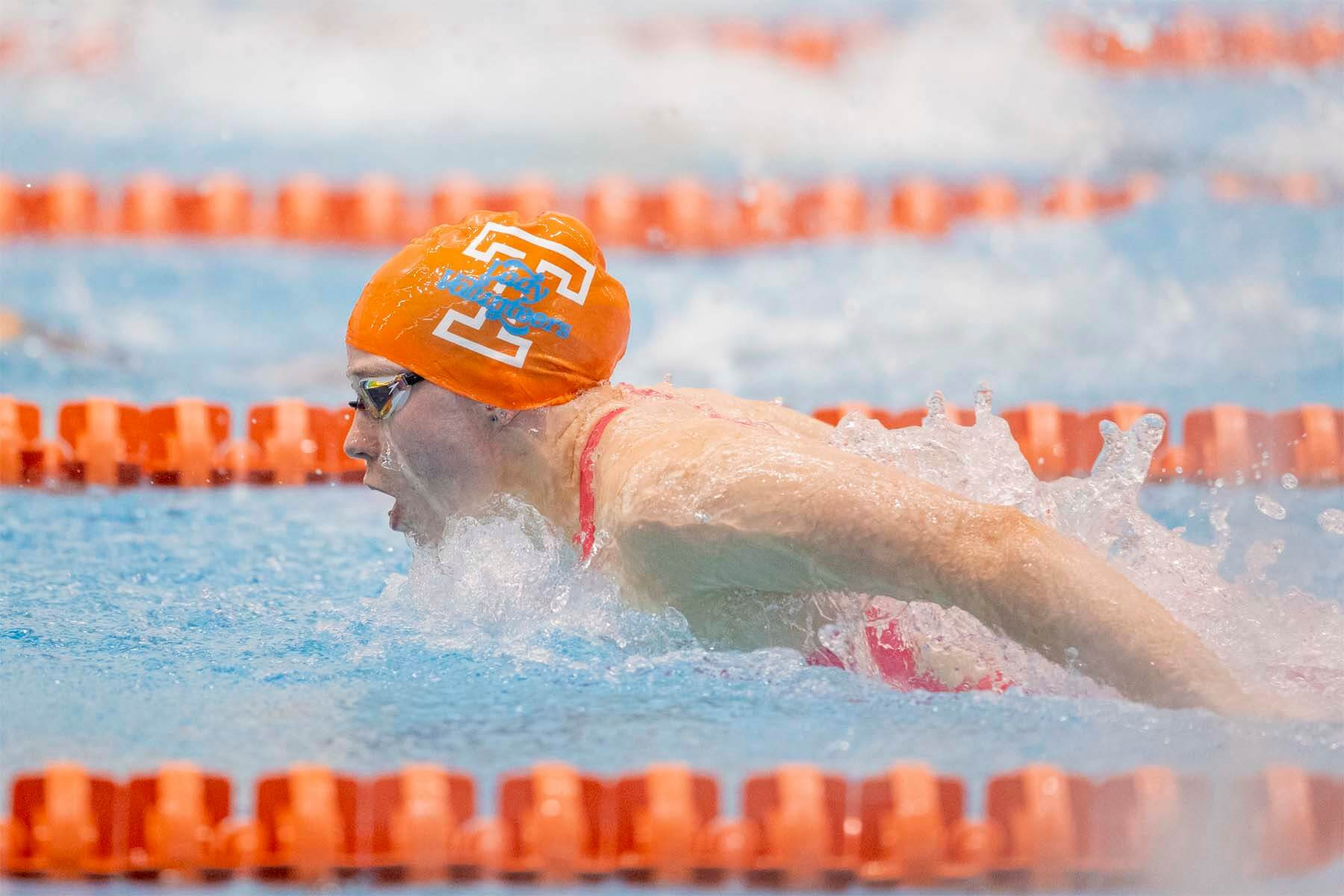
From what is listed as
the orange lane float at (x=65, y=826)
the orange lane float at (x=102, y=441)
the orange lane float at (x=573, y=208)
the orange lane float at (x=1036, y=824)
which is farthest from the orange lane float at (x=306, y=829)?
the orange lane float at (x=573, y=208)

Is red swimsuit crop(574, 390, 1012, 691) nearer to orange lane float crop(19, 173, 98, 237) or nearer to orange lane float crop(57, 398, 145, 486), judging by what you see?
orange lane float crop(57, 398, 145, 486)

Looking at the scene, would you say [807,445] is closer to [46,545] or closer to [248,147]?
[46,545]

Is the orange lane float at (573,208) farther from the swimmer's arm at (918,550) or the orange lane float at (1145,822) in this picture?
the orange lane float at (1145,822)

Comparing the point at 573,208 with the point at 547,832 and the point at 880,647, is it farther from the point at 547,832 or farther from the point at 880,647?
the point at 547,832

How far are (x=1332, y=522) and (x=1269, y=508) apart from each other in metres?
0.21

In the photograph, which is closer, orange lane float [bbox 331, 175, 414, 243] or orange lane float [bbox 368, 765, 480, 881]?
orange lane float [bbox 368, 765, 480, 881]

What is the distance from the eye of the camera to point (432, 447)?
90.6 inches

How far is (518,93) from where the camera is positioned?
8164 mm

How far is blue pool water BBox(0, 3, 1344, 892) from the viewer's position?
2.22 m

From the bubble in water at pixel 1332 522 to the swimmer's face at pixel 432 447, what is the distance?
1798 mm

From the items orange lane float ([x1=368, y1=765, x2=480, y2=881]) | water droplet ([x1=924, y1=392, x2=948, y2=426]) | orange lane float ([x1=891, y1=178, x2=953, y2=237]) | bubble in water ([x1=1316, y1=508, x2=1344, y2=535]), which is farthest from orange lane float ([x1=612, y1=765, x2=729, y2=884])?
orange lane float ([x1=891, y1=178, x2=953, y2=237])

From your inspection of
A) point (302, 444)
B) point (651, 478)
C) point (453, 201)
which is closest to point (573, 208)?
point (453, 201)

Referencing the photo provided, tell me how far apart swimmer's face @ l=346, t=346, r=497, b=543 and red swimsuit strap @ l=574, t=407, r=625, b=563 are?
16 cm

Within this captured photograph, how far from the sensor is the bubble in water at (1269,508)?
2.88 m
